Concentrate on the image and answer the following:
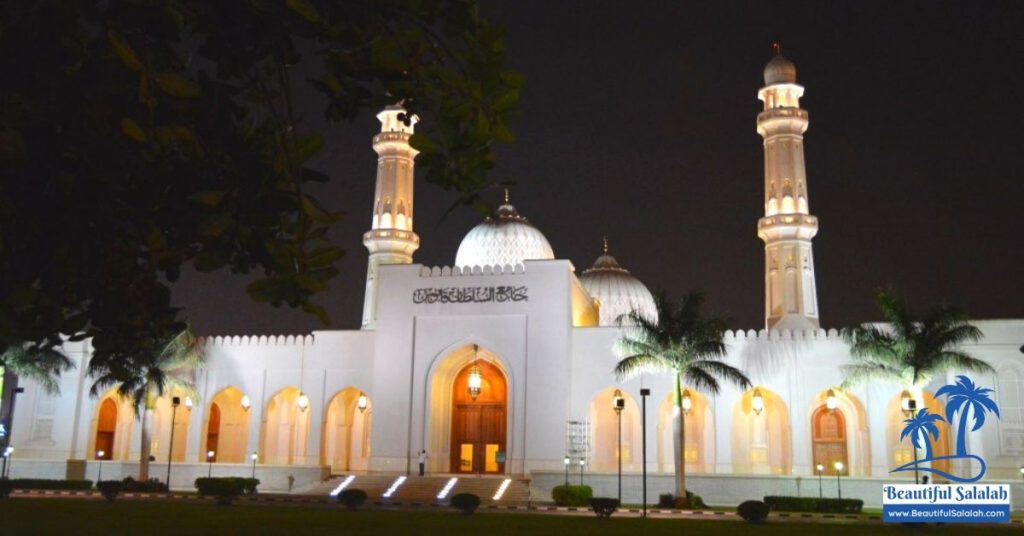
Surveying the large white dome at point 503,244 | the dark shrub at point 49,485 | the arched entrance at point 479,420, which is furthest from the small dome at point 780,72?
the dark shrub at point 49,485

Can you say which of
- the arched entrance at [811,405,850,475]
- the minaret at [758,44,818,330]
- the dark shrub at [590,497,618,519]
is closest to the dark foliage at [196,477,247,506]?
the dark shrub at [590,497,618,519]

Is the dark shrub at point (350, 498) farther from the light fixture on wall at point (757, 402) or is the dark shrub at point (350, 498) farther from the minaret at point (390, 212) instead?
the minaret at point (390, 212)

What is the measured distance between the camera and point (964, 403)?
2462 centimetres

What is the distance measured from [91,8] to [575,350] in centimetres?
2529

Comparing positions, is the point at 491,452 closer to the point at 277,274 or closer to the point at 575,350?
the point at 575,350

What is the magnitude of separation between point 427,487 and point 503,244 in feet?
36.3

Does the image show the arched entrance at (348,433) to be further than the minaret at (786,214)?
Yes

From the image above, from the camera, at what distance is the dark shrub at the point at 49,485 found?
26516 millimetres

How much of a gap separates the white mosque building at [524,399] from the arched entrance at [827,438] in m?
0.06

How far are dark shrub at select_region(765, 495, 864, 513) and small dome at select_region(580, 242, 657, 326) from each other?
13.1 m

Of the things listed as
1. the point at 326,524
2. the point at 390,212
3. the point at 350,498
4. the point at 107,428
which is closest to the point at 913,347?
the point at 350,498

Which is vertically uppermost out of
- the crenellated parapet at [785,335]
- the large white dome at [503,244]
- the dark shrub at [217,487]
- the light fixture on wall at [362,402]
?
the large white dome at [503,244]

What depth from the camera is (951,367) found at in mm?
22828

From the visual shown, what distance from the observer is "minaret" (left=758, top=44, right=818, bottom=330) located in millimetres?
30891
